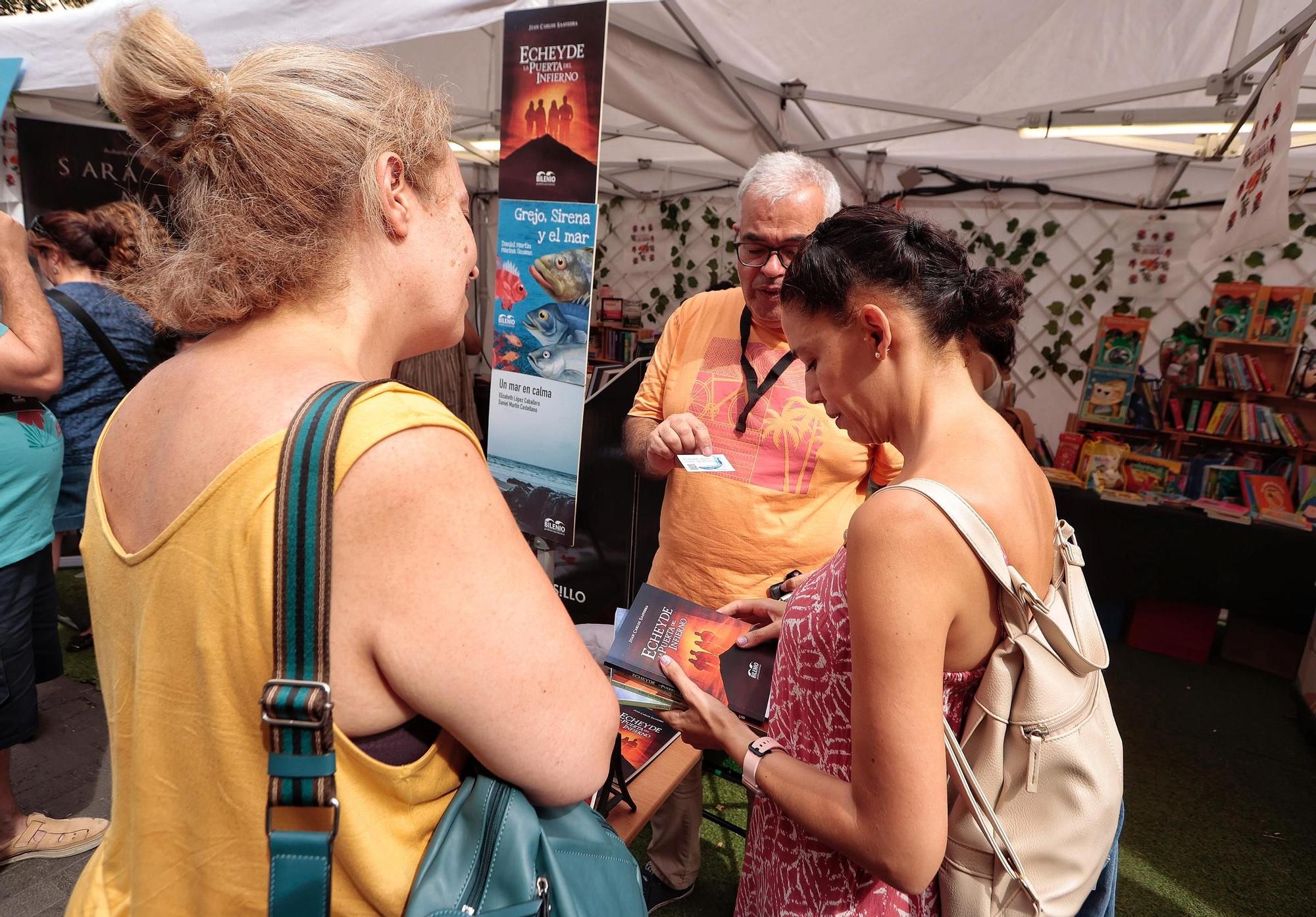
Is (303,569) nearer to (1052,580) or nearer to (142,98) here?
(142,98)

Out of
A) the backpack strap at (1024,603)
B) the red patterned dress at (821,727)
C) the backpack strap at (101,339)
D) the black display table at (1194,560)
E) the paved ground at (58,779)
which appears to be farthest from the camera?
the black display table at (1194,560)

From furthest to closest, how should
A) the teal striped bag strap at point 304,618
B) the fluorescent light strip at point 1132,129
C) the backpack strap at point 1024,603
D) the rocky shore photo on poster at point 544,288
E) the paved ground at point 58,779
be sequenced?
the fluorescent light strip at point 1132,129, the paved ground at point 58,779, the rocky shore photo on poster at point 544,288, the backpack strap at point 1024,603, the teal striped bag strap at point 304,618

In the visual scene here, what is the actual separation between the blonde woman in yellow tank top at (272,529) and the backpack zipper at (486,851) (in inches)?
1.5

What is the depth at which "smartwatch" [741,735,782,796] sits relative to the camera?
42.8 inches

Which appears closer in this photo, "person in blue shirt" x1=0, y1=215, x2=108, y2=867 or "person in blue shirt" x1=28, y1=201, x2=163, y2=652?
"person in blue shirt" x1=0, y1=215, x2=108, y2=867

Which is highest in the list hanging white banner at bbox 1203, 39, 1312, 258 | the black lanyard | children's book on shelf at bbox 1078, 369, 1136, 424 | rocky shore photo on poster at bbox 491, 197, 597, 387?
hanging white banner at bbox 1203, 39, 1312, 258

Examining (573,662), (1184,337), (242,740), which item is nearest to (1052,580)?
(573,662)

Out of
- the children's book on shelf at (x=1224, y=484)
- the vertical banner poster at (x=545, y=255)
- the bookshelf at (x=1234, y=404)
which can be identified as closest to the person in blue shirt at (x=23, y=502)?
the vertical banner poster at (x=545, y=255)

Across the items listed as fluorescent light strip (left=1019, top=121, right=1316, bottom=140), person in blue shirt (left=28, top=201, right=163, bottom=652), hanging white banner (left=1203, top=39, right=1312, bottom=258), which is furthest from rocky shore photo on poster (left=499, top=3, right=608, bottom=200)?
fluorescent light strip (left=1019, top=121, right=1316, bottom=140)

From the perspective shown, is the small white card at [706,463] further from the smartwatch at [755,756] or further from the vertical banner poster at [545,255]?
the smartwatch at [755,756]

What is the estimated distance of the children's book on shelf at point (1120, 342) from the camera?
18.1ft

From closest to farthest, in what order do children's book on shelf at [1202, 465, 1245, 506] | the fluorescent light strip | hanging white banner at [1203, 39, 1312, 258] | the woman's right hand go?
the woman's right hand < hanging white banner at [1203, 39, 1312, 258] < the fluorescent light strip < children's book on shelf at [1202, 465, 1245, 506]

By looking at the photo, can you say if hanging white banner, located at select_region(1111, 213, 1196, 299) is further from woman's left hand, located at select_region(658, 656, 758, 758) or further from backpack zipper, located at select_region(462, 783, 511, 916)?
backpack zipper, located at select_region(462, 783, 511, 916)

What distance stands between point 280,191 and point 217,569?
0.38 meters
